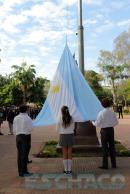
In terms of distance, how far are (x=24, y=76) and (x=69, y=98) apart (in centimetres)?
6745

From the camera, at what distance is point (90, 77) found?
10638cm

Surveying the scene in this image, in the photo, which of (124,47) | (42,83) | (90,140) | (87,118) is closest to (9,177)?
(87,118)

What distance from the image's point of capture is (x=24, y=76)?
3187 inches

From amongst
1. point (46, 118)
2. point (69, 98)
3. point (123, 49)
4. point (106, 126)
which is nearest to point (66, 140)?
point (106, 126)

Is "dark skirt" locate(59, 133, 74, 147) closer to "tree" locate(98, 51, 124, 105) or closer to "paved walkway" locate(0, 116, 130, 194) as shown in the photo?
"paved walkway" locate(0, 116, 130, 194)

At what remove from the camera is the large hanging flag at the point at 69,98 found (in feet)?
44.6

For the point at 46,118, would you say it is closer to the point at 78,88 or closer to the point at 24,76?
the point at 78,88

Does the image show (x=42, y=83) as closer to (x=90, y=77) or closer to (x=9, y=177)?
(x=90, y=77)

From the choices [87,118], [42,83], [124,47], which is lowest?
[87,118]

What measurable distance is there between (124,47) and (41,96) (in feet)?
55.8

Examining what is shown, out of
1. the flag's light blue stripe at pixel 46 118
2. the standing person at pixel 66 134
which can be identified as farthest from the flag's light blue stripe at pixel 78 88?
the standing person at pixel 66 134

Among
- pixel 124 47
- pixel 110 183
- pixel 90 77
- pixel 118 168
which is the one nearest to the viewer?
pixel 110 183

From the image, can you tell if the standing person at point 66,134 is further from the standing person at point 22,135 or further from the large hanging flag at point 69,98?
the large hanging flag at point 69,98

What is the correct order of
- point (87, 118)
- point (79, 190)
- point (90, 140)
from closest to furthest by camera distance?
point (79, 190)
point (87, 118)
point (90, 140)
